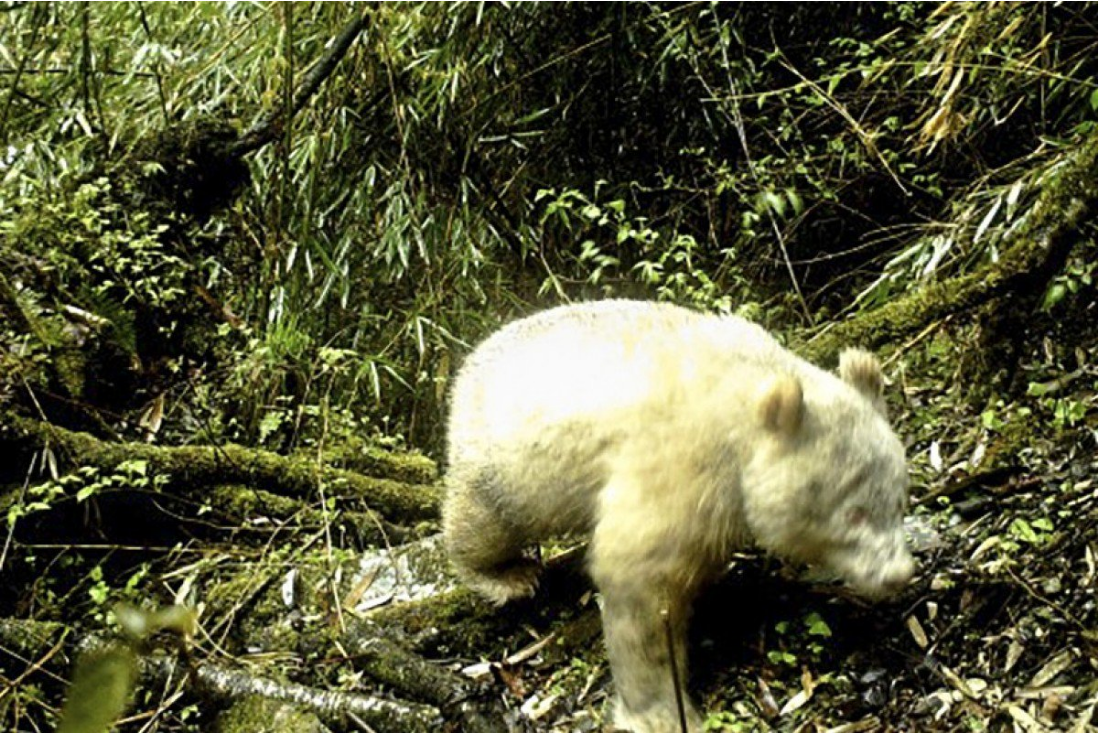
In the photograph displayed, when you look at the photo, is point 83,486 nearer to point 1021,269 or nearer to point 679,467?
point 679,467

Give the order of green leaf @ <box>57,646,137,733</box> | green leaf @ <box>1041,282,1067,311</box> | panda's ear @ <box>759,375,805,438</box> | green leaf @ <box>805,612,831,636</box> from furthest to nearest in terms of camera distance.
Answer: green leaf @ <box>1041,282,1067,311</box>
green leaf @ <box>805,612,831,636</box>
panda's ear @ <box>759,375,805,438</box>
green leaf @ <box>57,646,137,733</box>

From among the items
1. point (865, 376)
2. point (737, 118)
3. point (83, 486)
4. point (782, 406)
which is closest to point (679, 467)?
point (782, 406)

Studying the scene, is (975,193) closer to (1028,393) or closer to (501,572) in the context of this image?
(1028,393)

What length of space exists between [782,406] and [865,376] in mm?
520

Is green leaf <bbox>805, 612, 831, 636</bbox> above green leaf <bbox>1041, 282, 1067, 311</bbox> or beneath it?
beneath

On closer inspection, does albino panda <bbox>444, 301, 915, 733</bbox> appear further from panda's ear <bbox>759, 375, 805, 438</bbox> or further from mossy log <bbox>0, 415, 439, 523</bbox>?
mossy log <bbox>0, 415, 439, 523</bbox>

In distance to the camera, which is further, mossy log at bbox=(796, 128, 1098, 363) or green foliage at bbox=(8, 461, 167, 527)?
green foliage at bbox=(8, 461, 167, 527)

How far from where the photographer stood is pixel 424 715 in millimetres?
3184

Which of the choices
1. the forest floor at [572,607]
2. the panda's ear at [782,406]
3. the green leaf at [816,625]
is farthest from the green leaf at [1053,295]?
the green leaf at [816,625]

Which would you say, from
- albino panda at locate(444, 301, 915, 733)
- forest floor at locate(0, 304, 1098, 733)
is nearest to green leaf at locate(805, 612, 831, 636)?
forest floor at locate(0, 304, 1098, 733)

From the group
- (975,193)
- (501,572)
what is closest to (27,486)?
(501,572)

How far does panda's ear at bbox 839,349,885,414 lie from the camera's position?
3408 mm

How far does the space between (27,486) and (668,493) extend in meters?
2.59

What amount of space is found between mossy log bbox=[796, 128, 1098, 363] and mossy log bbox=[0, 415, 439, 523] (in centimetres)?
192
